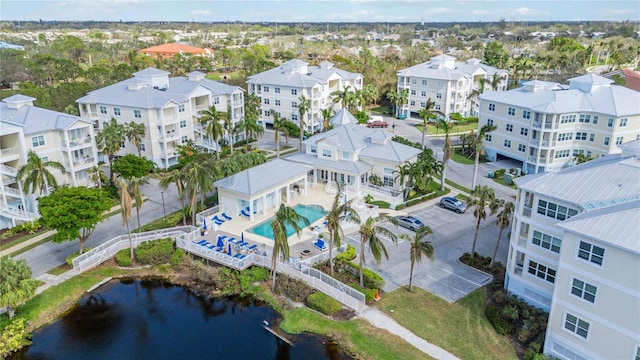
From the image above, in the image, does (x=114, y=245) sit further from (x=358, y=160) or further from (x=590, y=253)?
(x=590, y=253)

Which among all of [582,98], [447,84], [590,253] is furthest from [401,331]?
Answer: [447,84]

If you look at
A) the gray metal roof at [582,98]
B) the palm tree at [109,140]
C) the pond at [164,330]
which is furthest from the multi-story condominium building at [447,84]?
the pond at [164,330]

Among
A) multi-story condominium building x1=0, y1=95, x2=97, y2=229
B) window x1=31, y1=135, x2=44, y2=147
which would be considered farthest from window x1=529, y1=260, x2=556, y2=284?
window x1=31, y1=135, x2=44, y2=147

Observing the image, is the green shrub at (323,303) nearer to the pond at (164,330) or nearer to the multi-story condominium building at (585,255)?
the pond at (164,330)

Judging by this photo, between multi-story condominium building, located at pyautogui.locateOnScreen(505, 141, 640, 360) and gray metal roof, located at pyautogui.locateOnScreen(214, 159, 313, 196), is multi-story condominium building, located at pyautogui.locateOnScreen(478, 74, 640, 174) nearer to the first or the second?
multi-story condominium building, located at pyautogui.locateOnScreen(505, 141, 640, 360)

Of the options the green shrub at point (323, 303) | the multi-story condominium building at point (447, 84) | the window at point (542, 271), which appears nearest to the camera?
the window at point (542, 271)

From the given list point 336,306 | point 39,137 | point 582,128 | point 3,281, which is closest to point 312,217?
point 336,306
